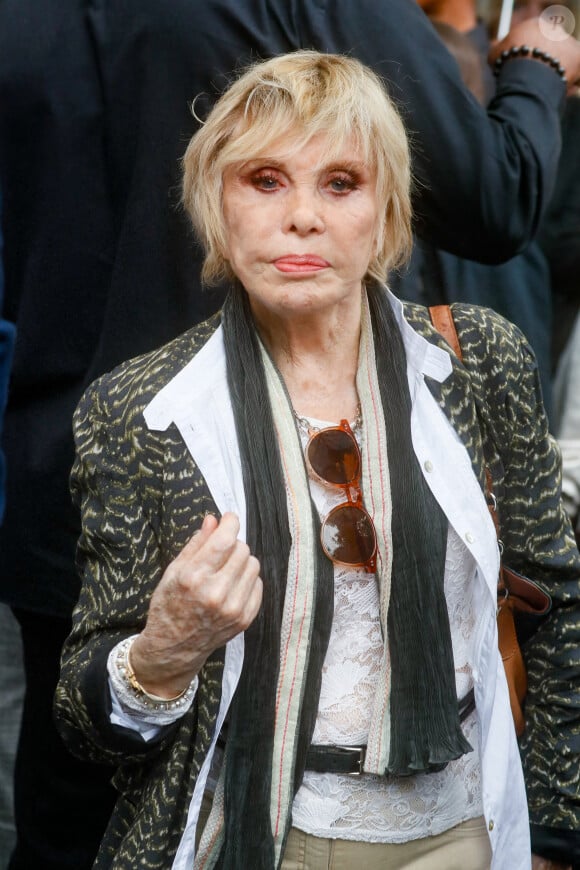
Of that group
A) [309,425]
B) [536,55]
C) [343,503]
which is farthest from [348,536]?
[536,55]

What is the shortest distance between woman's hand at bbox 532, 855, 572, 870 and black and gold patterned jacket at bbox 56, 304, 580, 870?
0.05m

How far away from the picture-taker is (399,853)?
1.97 metres

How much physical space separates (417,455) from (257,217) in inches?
17.7

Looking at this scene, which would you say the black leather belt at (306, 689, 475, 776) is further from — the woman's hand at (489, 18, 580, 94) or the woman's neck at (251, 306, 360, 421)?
the woman's hand at (489, 18, 580, 94)

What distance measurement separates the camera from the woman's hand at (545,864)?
7.31 feet

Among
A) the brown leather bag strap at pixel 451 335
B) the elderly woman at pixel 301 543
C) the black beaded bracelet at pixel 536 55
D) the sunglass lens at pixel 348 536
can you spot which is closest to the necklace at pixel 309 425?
the elderly woman at pixel 301 543

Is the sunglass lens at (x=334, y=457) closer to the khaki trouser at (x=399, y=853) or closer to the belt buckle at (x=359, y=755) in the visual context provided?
the belt buckle at (x=359, y=755)

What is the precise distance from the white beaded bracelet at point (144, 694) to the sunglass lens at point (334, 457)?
373 millimetres

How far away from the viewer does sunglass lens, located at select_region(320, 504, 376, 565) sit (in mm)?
1931

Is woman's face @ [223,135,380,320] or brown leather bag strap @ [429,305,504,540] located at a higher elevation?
woman's face @ [223,135,380,320]

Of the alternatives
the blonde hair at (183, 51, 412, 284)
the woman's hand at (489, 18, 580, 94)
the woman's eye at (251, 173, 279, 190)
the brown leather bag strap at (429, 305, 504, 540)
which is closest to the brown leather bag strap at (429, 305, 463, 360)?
the brown leather bag strap at (429, 305, 504, 540)

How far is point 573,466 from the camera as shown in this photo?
10.3ft

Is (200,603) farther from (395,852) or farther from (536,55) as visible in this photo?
(536,55)


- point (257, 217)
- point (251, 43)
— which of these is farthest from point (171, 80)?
point (257, 217)
